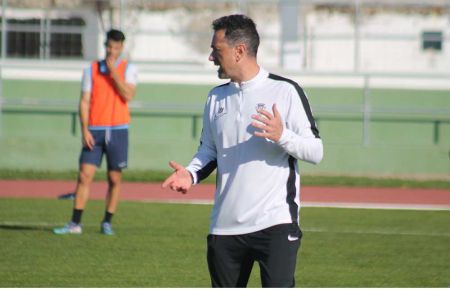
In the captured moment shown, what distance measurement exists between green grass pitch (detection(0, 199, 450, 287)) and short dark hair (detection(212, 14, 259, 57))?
161 inches

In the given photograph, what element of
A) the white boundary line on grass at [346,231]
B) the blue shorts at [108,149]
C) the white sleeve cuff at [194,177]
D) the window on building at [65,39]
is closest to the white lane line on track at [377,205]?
the white boundary line on grass at [346,231]

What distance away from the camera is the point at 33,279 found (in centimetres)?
965

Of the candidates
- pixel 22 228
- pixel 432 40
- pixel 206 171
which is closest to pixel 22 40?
pixel 432 40

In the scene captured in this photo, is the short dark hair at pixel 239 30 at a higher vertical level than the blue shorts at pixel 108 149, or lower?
higher

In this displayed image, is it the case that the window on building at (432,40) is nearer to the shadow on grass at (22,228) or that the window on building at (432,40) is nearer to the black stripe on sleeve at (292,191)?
the shadow on grass at (22,228)

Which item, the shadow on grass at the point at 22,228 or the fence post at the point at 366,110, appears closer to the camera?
the shadow on grass at the point at 22,228

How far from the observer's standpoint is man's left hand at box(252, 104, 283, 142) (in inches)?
224

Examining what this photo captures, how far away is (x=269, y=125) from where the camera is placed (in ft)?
18.6

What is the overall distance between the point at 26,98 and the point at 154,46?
5.01m

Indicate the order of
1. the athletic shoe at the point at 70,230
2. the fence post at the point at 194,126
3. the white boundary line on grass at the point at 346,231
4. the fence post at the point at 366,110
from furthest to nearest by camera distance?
1. the fence post at the point at 194,126
2. the fence post at the point at 366,110
3. the white boundary line on grass at the point at 346,231
4. the athletic shoe at the point at 70,230

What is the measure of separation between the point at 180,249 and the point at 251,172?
19.7 ft

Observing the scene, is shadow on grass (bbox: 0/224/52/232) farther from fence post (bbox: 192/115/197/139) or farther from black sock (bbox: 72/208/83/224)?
fence post (bbox: 192/115/197/139)

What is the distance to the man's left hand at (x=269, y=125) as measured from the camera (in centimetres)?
568

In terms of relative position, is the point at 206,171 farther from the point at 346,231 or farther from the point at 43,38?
the point at 43,38
